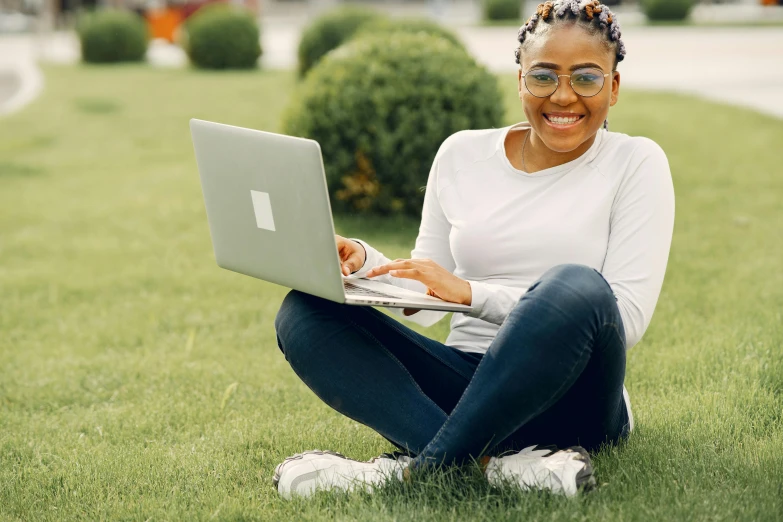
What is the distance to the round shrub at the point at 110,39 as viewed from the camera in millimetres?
17922

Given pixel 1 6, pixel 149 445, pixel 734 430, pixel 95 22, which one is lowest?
pixel 1 6

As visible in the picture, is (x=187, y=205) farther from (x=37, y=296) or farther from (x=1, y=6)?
(x=1, y=6)

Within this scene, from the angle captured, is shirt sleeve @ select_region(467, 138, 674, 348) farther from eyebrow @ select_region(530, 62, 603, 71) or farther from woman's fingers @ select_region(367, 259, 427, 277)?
eyebrow @ select_region(530, 62, 603, 71)

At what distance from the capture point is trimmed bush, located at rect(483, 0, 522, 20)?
25000 millimetres

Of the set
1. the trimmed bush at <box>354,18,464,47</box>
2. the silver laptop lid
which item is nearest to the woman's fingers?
the silver laptop lid

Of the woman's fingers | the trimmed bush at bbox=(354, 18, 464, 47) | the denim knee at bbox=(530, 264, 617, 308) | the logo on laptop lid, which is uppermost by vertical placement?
the logo on laptop lid

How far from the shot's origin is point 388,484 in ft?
7.94

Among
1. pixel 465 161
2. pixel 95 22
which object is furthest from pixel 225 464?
pixel 95 22

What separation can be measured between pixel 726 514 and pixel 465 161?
1.11 meters

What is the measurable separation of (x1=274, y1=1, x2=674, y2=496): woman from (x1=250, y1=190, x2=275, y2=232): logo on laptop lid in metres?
0.23

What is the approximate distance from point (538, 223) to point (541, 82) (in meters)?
0.35

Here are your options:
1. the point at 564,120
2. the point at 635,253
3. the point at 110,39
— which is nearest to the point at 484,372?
the point at 635,253

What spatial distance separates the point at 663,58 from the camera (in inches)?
596

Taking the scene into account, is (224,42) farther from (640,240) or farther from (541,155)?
(640,240)
